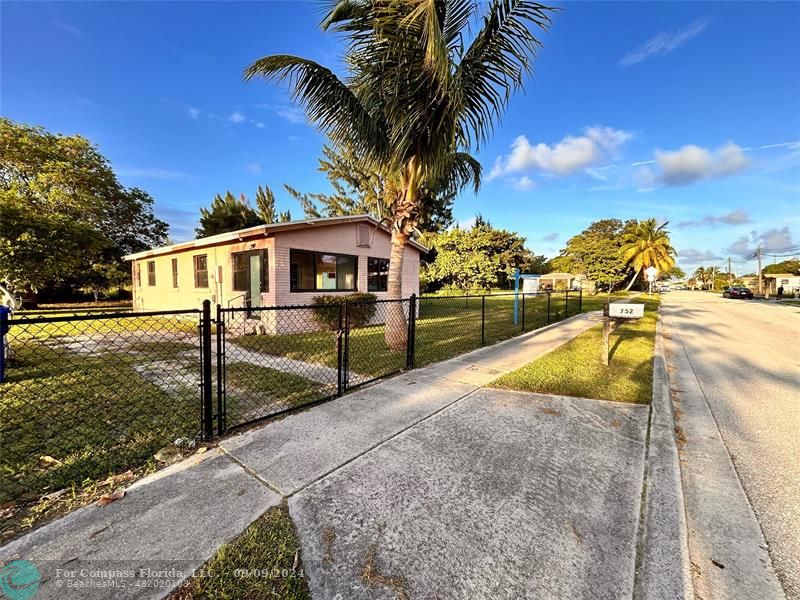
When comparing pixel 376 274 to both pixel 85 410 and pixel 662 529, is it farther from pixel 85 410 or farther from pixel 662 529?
pixel 662 529

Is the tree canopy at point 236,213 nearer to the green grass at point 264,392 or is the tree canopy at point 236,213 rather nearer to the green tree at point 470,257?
the green tree at point 470,257

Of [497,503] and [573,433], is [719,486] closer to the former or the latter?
[573,433]

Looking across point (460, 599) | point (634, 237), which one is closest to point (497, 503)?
point (460, 599)

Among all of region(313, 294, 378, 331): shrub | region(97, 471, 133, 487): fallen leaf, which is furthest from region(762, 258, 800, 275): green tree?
region(97, 471, 133, 487): fallen leaf

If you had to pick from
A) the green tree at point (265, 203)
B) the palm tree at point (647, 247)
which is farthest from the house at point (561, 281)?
the green tree at point (265, 203)

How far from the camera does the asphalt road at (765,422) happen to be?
2.06 metres

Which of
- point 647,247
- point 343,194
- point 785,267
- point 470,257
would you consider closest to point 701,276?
point 785,267

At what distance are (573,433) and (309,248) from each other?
828cm

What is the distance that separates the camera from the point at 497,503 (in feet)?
7.23

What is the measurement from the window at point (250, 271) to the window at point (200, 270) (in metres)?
1.88

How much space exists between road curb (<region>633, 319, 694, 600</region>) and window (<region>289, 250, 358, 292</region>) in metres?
8.57

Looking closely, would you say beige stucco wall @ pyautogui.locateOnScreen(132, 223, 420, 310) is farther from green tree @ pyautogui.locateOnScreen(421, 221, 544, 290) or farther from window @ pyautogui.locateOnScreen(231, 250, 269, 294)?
green tree @ pyautogui.locateOnScreen(421, 221, 544, 290)

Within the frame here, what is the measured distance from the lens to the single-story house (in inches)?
357

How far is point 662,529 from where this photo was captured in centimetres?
203
